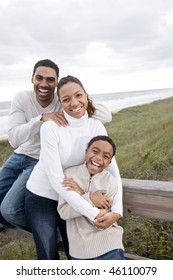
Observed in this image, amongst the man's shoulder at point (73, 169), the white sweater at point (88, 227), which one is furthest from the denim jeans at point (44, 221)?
the man's shoulder at point (73, 169)

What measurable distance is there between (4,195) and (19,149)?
0.43 m

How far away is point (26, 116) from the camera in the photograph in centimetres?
299

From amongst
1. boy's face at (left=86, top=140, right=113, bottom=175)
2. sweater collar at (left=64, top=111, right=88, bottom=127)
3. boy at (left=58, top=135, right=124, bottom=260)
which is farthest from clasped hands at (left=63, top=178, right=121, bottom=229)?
sweater collar at (left=64, top=111, right=88, bottom=127)

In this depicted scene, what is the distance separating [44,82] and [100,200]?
1204mm

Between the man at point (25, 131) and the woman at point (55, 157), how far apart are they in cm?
24

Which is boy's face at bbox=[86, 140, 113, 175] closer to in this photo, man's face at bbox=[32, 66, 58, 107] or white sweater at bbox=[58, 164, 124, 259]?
white sweater at bbox=[58, 164, 124, 259]

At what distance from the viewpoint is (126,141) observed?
12.3 metres

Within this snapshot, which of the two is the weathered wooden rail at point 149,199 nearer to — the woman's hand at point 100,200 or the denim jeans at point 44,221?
the woman's hand at point 100,200

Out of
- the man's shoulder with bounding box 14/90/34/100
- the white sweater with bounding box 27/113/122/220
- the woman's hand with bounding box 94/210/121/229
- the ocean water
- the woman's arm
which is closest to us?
the woman's hand with bounding box 94/210/121/229

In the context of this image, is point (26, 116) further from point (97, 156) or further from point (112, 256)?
point (112, 256)

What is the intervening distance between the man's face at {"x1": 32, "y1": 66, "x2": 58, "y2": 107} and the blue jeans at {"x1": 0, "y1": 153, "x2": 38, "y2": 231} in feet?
1.89

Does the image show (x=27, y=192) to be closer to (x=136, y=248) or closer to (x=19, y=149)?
(x=19, y=149)

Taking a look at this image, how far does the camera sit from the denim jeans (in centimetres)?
243

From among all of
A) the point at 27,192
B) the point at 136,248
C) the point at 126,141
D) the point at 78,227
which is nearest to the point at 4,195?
the point at 27,192
